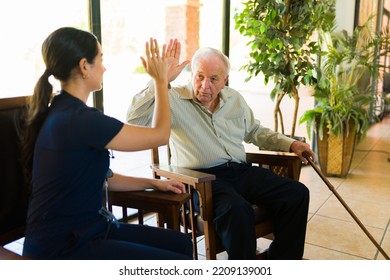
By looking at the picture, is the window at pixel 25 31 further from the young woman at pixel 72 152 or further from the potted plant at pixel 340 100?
the potted plant at pixel 340 100

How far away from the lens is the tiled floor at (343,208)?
2.48 meters

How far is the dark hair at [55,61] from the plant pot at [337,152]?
3.06 metres

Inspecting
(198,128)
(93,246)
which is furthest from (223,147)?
(93,246)

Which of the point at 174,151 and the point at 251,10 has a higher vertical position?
the point at 251,10

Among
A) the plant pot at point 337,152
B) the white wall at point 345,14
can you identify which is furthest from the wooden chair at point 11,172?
the white wall at point 345,14

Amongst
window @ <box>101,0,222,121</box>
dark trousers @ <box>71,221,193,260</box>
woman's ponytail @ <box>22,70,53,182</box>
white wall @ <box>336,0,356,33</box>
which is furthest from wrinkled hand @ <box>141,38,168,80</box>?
white wall @ <box>336,0,356,33</box>

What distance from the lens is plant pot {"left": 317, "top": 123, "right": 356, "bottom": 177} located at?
3.85 m

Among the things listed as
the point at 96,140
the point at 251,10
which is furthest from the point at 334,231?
the point at 96,140

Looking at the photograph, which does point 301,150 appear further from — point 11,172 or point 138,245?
point 11,172

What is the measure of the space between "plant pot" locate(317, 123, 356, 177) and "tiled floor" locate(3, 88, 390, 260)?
0.31 ft

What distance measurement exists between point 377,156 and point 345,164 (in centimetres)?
107

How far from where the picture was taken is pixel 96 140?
123 centimetres

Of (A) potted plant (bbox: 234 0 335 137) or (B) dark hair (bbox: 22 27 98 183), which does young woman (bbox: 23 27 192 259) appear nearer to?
(B) dark hair (bbox: 22 27 98 183)
